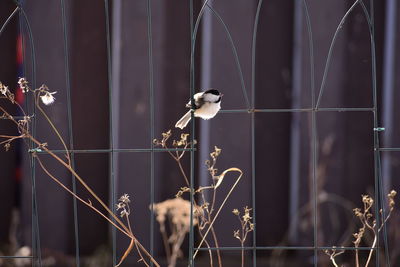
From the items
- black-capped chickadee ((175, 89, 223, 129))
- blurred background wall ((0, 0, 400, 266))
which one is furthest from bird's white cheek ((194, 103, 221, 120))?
blurred background wall ((0, 0, 400, 266))

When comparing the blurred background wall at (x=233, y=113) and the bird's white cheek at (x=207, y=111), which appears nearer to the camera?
the bird's white cheek at (x=207, y=111)

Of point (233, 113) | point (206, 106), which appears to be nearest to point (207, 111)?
point (206, 106)

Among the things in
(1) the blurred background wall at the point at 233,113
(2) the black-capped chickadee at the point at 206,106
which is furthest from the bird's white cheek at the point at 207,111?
(1) the blurred background wall at the point at 233,113

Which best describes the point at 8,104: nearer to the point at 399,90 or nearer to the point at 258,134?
the point at 258,134

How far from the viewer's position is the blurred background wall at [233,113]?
3.51 m

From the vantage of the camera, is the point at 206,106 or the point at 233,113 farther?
the point at 233,113

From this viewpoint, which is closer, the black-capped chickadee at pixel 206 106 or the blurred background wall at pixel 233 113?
the black-capped chickadee at pixel 206 106

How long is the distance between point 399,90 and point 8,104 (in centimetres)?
218

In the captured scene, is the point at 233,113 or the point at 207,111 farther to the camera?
the point at 233,113

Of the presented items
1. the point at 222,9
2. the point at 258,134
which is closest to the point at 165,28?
the point at 222,9

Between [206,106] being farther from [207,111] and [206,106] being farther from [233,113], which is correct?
[233,113]

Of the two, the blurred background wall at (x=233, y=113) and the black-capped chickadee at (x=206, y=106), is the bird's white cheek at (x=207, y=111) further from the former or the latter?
the blurred background wall at (x=233, y=113)

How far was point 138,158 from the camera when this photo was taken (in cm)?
359

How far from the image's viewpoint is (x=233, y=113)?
11.5 ft
